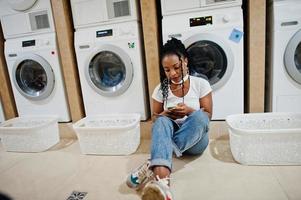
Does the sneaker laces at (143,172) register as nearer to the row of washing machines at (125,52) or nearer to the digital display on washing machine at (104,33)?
the row of washing machines at (125,52)

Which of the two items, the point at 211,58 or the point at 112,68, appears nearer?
the point at 211,58

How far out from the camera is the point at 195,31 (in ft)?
5.47

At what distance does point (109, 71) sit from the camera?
78.1 inches

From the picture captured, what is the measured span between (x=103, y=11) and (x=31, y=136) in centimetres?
113

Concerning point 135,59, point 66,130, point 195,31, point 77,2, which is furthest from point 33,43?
point 195,31

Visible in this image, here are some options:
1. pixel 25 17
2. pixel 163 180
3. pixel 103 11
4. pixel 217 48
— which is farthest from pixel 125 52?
pixel 163 180

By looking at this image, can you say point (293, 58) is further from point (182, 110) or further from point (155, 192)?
point (155, 192)

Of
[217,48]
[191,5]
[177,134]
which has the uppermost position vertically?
[191,5]

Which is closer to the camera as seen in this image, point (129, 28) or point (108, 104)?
point (129, 28)

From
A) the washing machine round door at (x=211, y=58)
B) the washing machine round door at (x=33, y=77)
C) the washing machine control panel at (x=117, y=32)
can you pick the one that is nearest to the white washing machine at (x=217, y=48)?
the washing machine round door at (x=211, y=58)

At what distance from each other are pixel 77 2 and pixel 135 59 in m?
0.67

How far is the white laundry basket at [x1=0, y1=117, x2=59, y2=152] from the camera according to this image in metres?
1.81

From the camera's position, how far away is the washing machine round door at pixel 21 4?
1.96m

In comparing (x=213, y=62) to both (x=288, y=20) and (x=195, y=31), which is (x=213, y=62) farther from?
(x=288, y=20)
